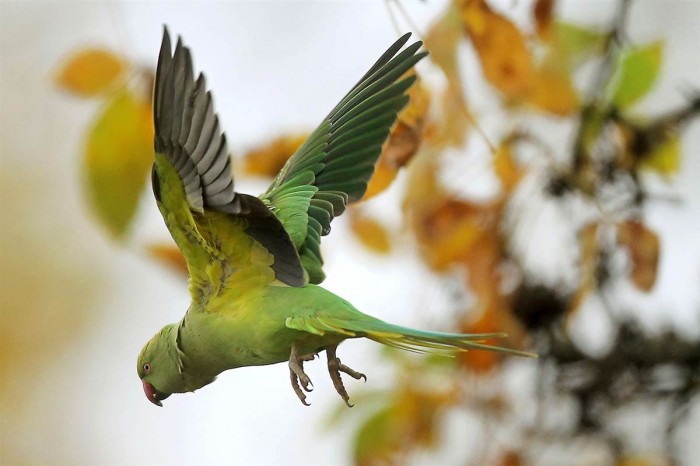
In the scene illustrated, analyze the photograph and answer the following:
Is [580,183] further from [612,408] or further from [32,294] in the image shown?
[32,294]

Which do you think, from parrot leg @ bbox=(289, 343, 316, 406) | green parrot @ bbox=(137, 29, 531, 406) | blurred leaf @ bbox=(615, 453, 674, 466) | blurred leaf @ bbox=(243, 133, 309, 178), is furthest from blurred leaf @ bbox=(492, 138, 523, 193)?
parrot leg @ bbox=(289, 343, 316, 406)

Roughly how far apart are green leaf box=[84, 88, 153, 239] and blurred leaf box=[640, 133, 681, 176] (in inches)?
29.9

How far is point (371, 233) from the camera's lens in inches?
66.0

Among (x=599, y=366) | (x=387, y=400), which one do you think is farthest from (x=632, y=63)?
(x=387, y=400)

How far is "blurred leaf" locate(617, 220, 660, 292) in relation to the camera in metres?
1.36

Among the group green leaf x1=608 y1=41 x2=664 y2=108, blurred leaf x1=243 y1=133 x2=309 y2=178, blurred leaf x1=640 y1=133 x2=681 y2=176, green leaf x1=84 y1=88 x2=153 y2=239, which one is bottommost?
blurred leaf x1=640 y1=133 x2=681 y2=176

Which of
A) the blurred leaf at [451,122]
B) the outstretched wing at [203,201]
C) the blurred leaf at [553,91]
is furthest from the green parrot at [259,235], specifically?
the blurred leaf at [553,91]

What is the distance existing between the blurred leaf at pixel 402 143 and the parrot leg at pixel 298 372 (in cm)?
25

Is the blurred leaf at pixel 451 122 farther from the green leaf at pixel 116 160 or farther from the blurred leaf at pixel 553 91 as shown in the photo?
the green leaf at pixel 116 160

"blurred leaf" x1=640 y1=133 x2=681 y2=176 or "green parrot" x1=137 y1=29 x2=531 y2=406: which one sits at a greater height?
"green parrot" x1=137 y1=29 x2=531 y2=406

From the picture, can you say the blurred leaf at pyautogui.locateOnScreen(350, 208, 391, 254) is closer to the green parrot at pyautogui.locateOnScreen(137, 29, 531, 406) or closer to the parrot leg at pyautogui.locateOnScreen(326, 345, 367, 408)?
the green parrot at pyautogui.locateOnScreen(137, 29, 531, 406)

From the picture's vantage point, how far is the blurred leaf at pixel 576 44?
55.9 inches

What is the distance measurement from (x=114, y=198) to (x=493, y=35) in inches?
19.1

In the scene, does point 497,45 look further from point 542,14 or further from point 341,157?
point 341,157
